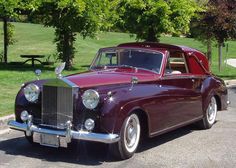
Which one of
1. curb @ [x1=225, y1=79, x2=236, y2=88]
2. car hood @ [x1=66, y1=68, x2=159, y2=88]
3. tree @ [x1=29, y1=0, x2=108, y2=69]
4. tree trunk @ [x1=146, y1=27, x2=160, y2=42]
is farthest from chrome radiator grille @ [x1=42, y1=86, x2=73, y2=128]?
tree trunk @ [x1=146, y1=27, x2=160, y2=42]

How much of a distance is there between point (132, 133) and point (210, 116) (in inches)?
117

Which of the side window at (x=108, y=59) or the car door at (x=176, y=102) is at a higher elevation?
the side window at (x=108, y=59)

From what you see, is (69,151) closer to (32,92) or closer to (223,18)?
(32,92)

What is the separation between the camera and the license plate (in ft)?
21.9

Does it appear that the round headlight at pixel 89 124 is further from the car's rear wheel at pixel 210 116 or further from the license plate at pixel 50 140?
the car's rear wheel at pixel 210 116

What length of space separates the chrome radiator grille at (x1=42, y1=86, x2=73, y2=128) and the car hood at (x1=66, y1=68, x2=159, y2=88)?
9.0 inches

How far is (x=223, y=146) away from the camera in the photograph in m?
7.92

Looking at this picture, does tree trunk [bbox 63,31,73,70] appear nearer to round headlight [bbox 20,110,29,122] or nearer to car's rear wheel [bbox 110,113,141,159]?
round headlight [bbox 20,110,29,122]

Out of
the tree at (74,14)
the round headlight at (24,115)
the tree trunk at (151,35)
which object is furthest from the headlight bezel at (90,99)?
the tree trunk at (151,35)

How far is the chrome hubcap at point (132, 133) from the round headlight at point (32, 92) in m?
1.37

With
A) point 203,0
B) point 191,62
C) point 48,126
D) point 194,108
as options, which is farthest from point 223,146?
point 203,0

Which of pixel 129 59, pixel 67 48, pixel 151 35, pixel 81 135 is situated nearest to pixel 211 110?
pixel 129 59

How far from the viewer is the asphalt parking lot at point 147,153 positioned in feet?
22.0

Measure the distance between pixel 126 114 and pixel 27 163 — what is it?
147cm
